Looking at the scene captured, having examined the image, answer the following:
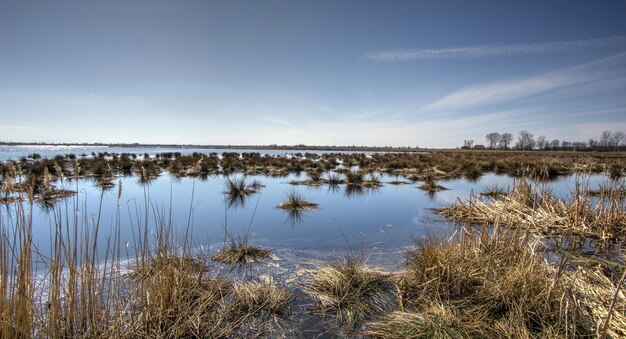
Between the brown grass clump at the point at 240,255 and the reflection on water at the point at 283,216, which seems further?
the reflection on water at the point at 283,216

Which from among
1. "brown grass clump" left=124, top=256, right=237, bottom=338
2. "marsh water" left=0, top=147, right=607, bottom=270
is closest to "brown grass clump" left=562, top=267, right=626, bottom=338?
"marsh water" left=0, top=147, right=607, bottom=270

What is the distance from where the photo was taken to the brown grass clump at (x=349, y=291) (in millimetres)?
3828

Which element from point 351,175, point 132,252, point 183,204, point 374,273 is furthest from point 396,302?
point 351,175

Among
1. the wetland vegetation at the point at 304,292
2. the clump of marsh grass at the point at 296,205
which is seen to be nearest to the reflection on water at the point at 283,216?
the clump of marsh grass at the point at 296,205

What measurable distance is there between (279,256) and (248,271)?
0.91 meters

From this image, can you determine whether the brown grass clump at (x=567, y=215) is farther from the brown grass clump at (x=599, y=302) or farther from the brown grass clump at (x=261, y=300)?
the brown grass clump at (x=261, y=300)

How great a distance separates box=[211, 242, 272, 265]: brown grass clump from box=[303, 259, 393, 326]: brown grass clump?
1238mm

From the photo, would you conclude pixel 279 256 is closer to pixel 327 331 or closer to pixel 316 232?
pixel 316 232

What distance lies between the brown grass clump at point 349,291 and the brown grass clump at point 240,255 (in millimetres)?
1238

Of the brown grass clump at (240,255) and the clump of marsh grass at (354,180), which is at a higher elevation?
the clump of marsh grass at (354,180)

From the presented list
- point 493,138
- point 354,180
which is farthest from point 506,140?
point 354,180

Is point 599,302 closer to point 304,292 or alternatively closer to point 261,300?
point 304,292

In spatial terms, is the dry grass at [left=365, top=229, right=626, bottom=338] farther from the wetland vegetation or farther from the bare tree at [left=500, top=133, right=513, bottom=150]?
the bare tree at [left=500, top=133, right=513, bottom=150]

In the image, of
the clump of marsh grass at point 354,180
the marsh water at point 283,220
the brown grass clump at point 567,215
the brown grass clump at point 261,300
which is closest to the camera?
the brown grass clump at point 261,300
